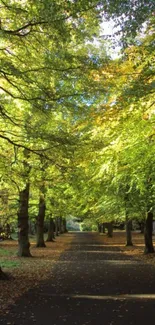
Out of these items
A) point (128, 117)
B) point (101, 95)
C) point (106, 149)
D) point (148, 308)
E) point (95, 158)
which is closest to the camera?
point (148, 308)

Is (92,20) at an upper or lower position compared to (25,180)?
upper

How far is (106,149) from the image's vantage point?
11648 millimetres

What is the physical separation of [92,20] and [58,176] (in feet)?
22.7

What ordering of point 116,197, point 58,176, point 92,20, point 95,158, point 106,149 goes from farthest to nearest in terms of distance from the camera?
point 116,197, point 58,176, point 95,158, point 106,149, point 92,20

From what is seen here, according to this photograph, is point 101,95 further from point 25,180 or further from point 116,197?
point 116,197

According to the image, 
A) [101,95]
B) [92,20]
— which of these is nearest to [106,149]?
[101,95]

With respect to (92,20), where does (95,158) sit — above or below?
below

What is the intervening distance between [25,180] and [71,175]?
6.23 feet

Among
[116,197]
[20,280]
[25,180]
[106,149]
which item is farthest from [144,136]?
[116,197]

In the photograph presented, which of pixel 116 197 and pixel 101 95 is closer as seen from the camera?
pixel 101 95

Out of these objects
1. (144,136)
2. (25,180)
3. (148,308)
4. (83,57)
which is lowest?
(148,308)

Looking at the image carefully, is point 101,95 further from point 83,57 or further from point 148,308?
point 148,308

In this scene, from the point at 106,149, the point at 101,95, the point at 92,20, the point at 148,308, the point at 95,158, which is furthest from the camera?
the point at 95,158

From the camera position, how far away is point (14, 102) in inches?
482
